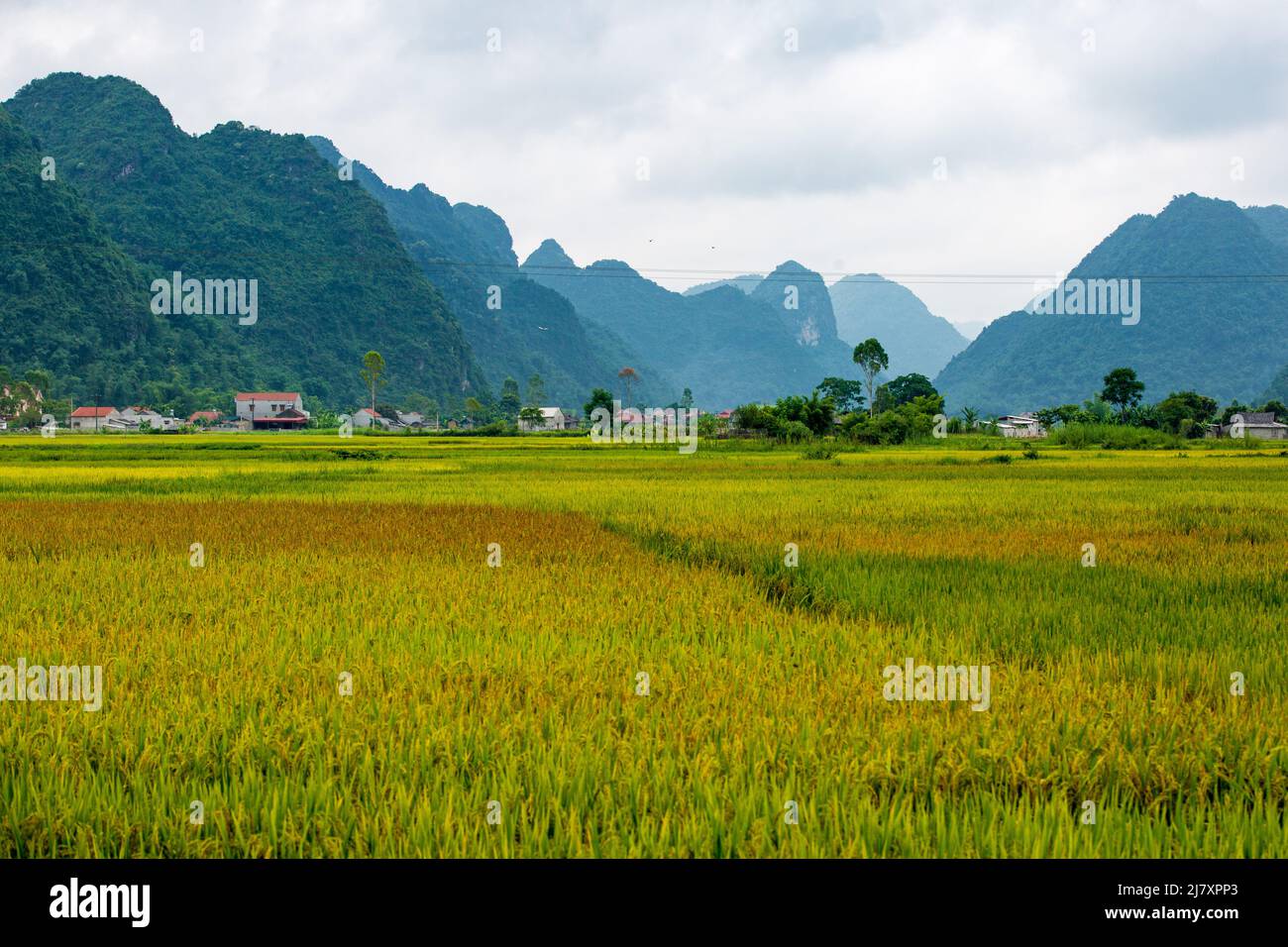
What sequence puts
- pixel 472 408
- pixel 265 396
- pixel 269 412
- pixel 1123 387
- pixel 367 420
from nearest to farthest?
pixel 1123 387
pixel 269 412
pixel 265 396
pixel 367 420
pixel 472 408

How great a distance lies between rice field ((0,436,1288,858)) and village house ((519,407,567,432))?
236 feet

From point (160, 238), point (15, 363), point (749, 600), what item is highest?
point (160, 238)

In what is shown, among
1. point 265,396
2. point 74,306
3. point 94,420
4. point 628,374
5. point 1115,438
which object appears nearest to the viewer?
point 1115,438

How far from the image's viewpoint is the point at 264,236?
12606 centimetres

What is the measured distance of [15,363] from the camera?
84.8 meters

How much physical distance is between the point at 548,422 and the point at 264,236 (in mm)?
64021

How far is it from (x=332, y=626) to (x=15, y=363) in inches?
3969

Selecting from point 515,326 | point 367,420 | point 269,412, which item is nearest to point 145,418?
point 269,412

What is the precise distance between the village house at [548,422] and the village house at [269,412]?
897 inches

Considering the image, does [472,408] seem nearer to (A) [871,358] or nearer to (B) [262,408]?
(B) [262,408]
